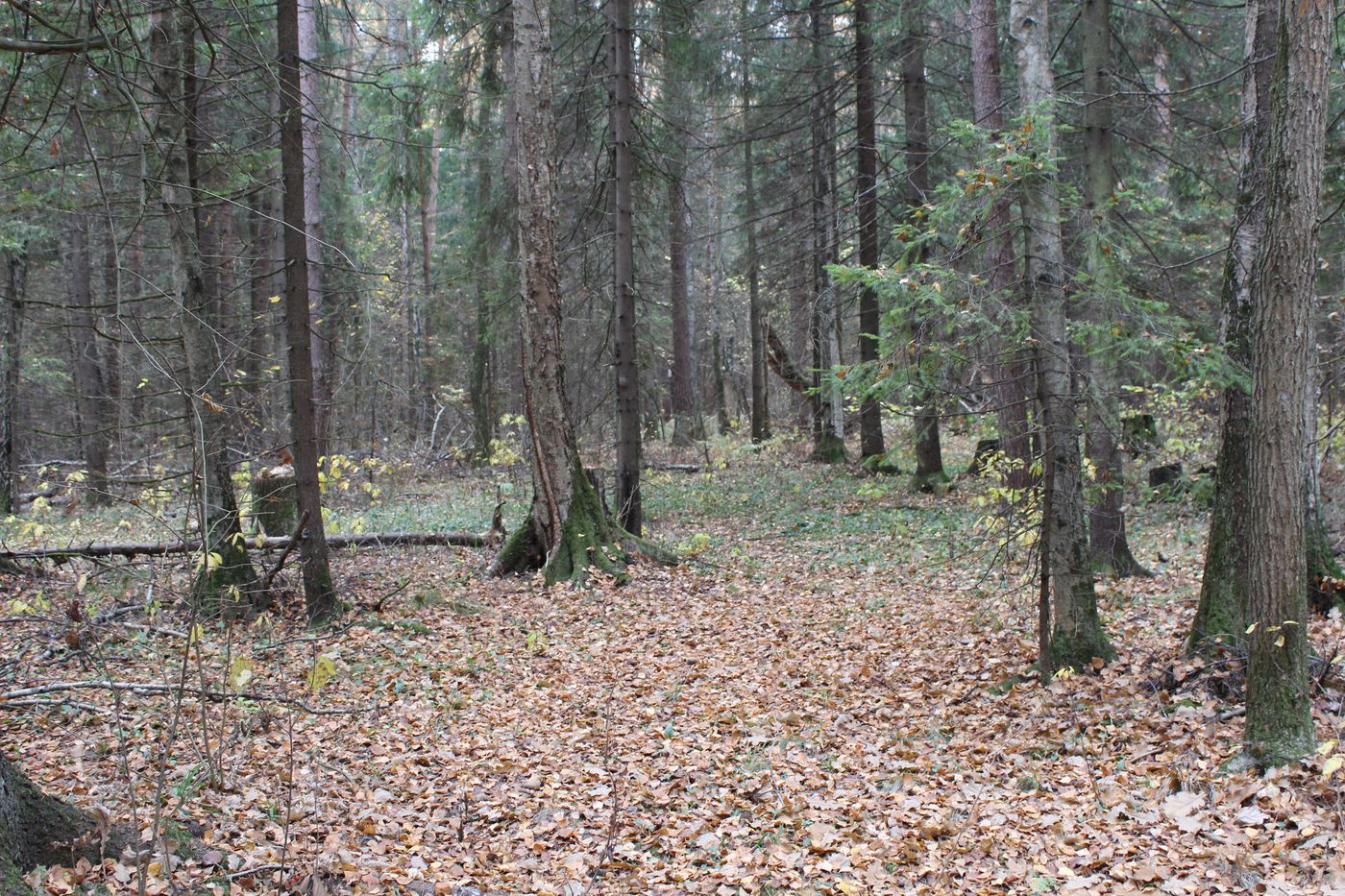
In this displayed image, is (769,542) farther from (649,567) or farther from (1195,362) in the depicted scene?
(1195,362)

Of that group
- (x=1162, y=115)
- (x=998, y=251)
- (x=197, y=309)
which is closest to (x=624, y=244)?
(x=998, y=251)

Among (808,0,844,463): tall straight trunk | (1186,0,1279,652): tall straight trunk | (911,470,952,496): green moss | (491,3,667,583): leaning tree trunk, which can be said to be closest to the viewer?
(1186,0,1279,652): tall straight trunk

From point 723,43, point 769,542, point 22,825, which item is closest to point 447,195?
point 723,43

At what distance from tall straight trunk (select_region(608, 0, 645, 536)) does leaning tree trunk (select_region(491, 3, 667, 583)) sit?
1385 mm

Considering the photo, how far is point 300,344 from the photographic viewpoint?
7.71 metres

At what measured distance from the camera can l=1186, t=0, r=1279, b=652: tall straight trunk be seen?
18.4 ft

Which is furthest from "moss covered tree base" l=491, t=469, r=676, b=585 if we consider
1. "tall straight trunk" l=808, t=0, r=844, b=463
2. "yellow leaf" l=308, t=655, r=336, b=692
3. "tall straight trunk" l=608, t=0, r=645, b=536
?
"yellow leaf" l=308, t=655, r=336, b=692

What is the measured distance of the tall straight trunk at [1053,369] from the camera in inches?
227

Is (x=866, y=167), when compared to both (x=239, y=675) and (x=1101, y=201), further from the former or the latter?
(x=239, y=675)

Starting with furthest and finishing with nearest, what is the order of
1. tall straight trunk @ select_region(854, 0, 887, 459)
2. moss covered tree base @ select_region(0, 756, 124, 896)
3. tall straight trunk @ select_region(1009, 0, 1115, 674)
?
1. tall straight trunk @ select_region(854, 0, 887, 459)
2. tall straight trunk @ select_region(1009, 0, 1115, 674)
3. moss covered tree base @ select_region(0, 756, 124, 896)

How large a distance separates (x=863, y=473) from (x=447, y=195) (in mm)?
14575

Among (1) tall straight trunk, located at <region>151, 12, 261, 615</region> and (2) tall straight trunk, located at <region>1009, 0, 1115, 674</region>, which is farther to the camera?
(1) tall straight trunk, located at <region>151, 12, 261, 615</region>

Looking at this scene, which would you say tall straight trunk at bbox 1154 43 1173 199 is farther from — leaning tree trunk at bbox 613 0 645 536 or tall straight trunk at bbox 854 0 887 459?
leaning tree trunk at bbox 613 0 645 536

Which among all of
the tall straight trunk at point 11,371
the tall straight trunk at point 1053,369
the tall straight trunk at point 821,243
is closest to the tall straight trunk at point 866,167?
the tall straight trunk at point 821,243
